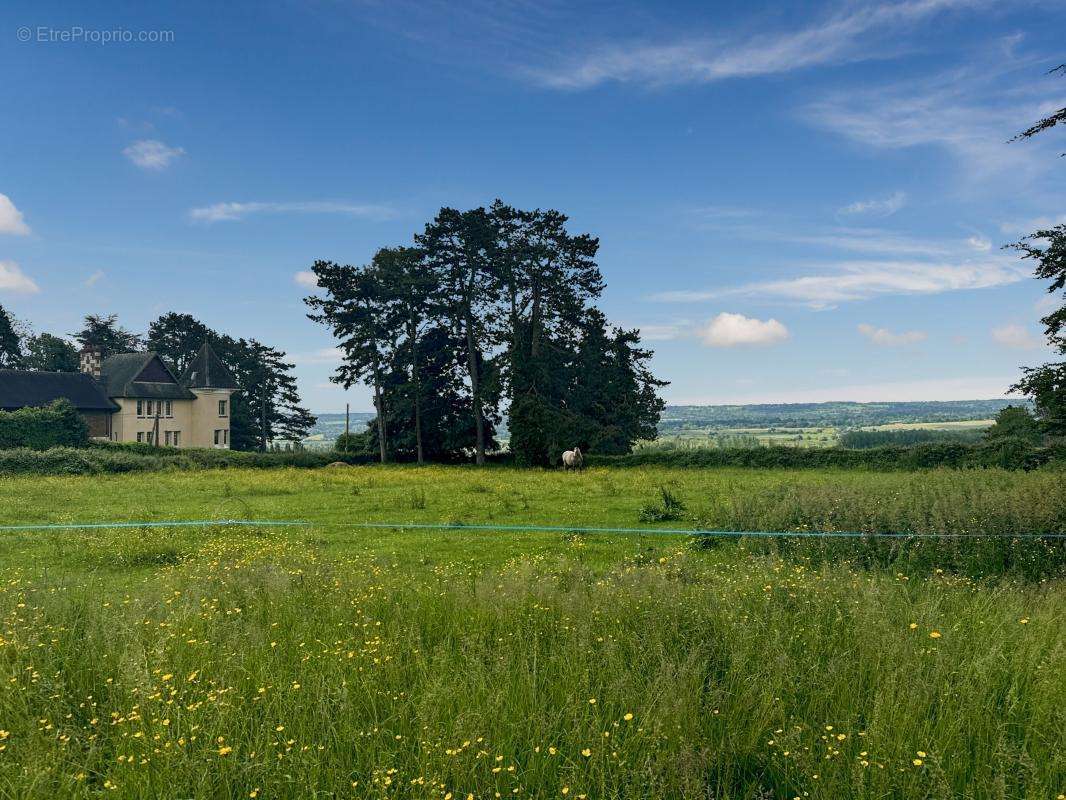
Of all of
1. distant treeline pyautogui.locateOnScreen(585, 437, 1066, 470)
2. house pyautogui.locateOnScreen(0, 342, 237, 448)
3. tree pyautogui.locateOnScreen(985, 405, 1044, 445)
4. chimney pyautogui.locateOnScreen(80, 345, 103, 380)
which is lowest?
distant treeline pyautogui.locateOnScreen(585, 437, 1066, 470)

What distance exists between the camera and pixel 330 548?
12.7 m

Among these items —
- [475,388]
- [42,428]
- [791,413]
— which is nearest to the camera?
[475,388]

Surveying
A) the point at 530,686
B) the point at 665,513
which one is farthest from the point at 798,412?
the point at 530,686

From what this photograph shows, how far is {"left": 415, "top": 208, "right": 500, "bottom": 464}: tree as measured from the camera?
4648 cm

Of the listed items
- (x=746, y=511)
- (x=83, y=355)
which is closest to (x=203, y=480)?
(x=746, y=511)

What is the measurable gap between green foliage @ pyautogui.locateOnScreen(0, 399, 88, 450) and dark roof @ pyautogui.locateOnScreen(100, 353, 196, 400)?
965 centimetres

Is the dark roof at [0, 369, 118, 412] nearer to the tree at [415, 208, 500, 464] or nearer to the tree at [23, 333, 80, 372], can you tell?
the tree at [23, 333, 80, 372]

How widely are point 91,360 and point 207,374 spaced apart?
10.9 meters

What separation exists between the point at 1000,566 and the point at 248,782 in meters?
10.9

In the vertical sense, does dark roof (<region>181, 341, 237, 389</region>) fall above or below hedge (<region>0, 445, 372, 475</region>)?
above

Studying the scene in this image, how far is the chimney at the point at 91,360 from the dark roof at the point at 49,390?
3109 mm

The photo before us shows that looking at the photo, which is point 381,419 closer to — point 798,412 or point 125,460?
point 125,460

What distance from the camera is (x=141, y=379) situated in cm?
6103

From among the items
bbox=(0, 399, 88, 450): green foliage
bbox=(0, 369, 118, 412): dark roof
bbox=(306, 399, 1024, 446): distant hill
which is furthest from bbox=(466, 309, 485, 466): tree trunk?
bbox=(306, 399, 1024, 446): distant hill
